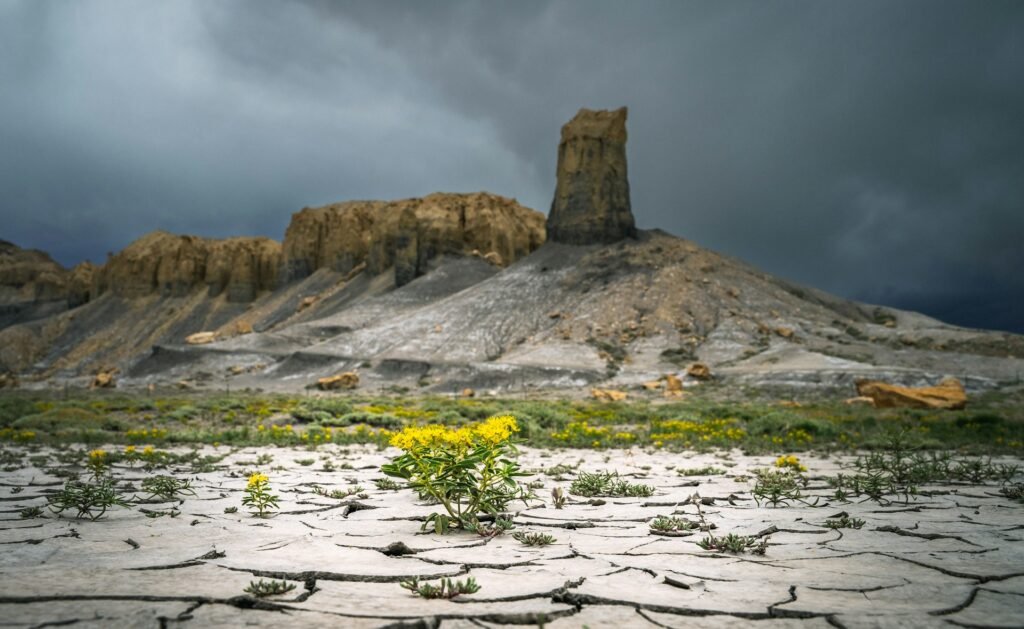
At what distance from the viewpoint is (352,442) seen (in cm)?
1141

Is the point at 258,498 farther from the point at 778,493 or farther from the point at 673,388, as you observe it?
the point at 673,388

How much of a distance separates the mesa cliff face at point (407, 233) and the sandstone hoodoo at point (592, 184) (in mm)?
15030

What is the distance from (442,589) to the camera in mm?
2705

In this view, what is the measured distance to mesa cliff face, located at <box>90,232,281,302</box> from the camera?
99125mm

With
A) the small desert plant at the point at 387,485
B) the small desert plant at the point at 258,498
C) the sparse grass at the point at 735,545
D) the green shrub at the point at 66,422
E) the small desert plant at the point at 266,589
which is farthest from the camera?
the green shrub at the point at 66,422

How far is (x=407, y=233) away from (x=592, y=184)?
2560 centimetres

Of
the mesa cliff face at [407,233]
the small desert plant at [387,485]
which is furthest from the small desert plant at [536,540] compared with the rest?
the mesa cliff face at [407,233]

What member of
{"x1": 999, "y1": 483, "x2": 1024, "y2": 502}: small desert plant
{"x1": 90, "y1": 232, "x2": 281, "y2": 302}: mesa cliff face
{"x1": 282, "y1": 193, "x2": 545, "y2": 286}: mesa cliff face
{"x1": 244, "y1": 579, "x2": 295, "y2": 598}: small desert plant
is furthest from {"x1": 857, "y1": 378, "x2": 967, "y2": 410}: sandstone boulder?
{"x1": 90, "y1": 232, "x2": 281, "y2": 302}: mesa cliff face

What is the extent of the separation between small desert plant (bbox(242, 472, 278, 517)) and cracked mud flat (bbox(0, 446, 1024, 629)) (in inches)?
5.0

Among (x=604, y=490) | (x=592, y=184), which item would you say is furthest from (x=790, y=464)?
(x=592, y=184)

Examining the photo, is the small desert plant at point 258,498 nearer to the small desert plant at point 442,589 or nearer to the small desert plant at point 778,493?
the small desert plant at point 442,589

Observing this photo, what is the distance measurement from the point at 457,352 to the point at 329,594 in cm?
4878

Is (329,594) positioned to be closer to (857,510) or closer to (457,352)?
(857,510)

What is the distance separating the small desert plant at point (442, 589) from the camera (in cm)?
268
